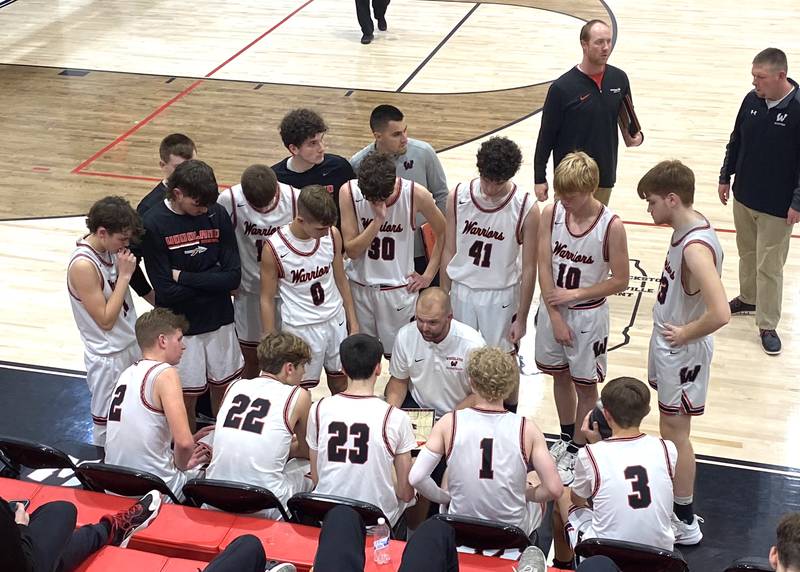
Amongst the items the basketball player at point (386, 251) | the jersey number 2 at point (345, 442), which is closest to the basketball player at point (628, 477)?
the jersey number 2 at point (345, 442)

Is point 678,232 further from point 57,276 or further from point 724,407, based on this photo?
point 57,276

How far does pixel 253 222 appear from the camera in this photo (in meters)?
5.64

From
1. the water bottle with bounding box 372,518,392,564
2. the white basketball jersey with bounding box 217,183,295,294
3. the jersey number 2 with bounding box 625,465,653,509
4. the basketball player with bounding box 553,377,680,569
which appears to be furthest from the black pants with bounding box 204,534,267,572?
the white basketball jersey with bounding box 217,183,295,294

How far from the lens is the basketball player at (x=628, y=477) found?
4.01 m

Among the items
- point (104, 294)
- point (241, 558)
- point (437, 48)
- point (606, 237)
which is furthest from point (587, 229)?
point (437, 48)

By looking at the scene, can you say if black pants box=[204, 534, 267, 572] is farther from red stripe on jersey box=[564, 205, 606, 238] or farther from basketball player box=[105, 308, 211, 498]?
red stripe on jersey box=[564, 205, 606, 238]

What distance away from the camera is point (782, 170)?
645 cm

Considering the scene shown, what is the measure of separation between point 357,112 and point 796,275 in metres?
5.48

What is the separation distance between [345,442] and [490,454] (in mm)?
638

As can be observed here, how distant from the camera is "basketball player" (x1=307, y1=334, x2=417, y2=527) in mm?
4238

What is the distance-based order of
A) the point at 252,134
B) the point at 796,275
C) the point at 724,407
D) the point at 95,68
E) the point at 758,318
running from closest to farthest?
the point at 724,407
the point at 758,318
the point at 796,275
the point at 252,134
the point at 95,68

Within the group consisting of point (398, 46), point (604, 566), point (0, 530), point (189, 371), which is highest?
point (0, 530)

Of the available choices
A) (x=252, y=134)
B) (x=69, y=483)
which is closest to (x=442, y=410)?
(x=69, y=483)

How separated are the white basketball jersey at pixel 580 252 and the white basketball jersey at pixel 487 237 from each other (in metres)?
0.28
